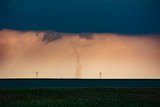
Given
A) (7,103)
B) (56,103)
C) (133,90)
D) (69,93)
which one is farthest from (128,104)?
(133,90)

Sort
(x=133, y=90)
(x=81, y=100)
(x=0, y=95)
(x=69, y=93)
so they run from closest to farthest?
(x=81, y=100), (x=0, y=95), (x=69, y=93), (x=133, y=90)

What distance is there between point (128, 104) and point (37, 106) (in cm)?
993

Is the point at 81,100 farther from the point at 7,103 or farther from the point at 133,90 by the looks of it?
the point at 133,90

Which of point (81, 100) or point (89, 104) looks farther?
point (81, 100)

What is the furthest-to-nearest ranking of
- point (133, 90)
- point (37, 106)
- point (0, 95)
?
point (133, 90)
point (0, 95)
point (37, 106)

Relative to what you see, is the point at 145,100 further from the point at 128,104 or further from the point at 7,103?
the point at 7,103

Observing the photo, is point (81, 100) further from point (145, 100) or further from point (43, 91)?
point (43, 91)

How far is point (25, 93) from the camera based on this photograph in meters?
80.9

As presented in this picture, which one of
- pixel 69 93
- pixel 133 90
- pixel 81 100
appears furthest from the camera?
pixel 133 90

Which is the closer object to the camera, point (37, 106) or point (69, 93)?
point (37, 106)

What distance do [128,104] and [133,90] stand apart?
24.1 meters

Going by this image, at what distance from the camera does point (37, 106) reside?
2398 inches

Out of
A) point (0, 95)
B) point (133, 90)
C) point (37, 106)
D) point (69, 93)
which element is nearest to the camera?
point (37, 106)

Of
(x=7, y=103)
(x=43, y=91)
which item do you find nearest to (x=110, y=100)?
(x=7, y=103)
